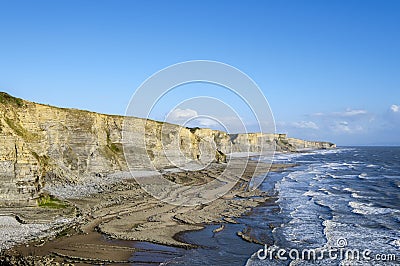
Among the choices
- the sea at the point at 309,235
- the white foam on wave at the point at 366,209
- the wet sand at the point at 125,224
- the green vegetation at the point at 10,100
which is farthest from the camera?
the green vegetation at the point at 10,100

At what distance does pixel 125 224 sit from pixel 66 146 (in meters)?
17.2

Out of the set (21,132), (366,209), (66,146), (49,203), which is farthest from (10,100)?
(366,209)

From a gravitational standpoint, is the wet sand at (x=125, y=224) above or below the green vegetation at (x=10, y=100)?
below

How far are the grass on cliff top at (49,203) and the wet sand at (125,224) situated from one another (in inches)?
38.5

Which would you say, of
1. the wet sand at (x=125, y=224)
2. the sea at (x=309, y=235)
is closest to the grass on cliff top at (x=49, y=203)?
the wet sand at (x=125, y=224)

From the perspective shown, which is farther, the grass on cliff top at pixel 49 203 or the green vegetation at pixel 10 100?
the green vegetation at pixel 10 100

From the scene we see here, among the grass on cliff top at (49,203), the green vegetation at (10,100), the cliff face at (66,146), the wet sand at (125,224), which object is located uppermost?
the green vegetation at (10,100)

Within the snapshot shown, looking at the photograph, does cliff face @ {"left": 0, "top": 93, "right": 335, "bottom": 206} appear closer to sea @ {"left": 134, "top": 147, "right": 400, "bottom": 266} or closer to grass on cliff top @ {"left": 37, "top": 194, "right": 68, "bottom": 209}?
grass on cliff top @ {"left": 37, "top": 194, "right": 68, "bottom": 209}

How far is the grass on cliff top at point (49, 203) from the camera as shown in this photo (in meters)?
21.6

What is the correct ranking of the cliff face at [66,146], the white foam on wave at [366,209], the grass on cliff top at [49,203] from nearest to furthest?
the grass on cliff top at [49,203], the cliff face at [66,146], the white foam on wave at [366,209]

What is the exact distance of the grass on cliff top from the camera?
21594mm

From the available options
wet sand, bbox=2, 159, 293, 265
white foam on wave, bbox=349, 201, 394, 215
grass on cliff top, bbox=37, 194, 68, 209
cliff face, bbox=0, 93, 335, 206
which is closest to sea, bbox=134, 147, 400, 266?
white foam on wave, bbox=349, 201, 394, 215

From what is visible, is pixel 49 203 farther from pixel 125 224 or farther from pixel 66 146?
pixel 66 146

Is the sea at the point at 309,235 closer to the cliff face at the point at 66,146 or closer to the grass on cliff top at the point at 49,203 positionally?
the grass on cliff top at the point at 49,203
